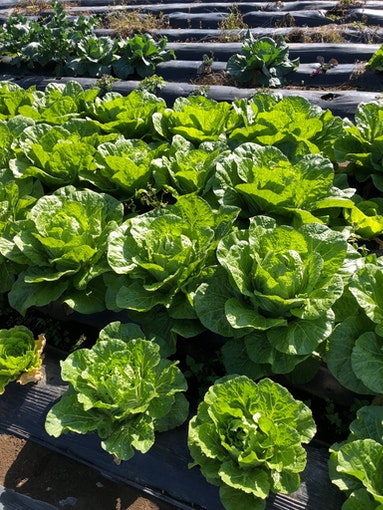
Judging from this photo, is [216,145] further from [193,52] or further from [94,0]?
[94,0]

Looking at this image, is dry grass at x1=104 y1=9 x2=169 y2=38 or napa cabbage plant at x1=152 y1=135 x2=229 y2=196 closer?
napa cabbage plant at x1=152 y1=135 x2=229 y2=196

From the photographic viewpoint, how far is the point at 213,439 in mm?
2068

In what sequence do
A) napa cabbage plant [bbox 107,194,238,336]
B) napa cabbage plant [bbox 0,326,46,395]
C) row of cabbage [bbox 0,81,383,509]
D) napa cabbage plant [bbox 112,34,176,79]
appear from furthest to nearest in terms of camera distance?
napa cabbage plant [bbox 112,34,176,79] < napa cabbage plant [bbox 0,326,46,395] < napa cabbage plant [bbox 107,194,238,336] < row of cabbage [bbox 0,81,383,509]

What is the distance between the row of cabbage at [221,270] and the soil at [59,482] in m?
0.27

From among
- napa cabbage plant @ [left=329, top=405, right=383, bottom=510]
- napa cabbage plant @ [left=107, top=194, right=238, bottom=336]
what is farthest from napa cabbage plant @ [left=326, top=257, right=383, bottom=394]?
napa cabbage plant @ [left=107, top=194, right=238, bottom=336]

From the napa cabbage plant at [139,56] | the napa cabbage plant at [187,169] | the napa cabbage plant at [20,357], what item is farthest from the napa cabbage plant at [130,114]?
the napa cabbage plant at [139,56]

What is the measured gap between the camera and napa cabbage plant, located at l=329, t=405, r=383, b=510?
1862 mm

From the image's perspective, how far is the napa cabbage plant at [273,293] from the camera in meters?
2.25

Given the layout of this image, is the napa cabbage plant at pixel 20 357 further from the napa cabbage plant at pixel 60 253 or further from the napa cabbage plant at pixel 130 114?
the napa cabbage plant at pixel 130 114

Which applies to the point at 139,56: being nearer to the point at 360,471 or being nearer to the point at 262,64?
the point at 262,64

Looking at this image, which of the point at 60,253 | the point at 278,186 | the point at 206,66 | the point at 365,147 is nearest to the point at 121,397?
the point at 60,253

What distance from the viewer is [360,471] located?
188 centimetres

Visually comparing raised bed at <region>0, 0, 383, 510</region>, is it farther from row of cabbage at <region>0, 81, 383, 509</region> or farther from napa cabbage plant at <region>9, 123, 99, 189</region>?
napa cabbage plant at <region>9, 123, 99, 189</region>

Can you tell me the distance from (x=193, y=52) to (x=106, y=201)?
361 cm
